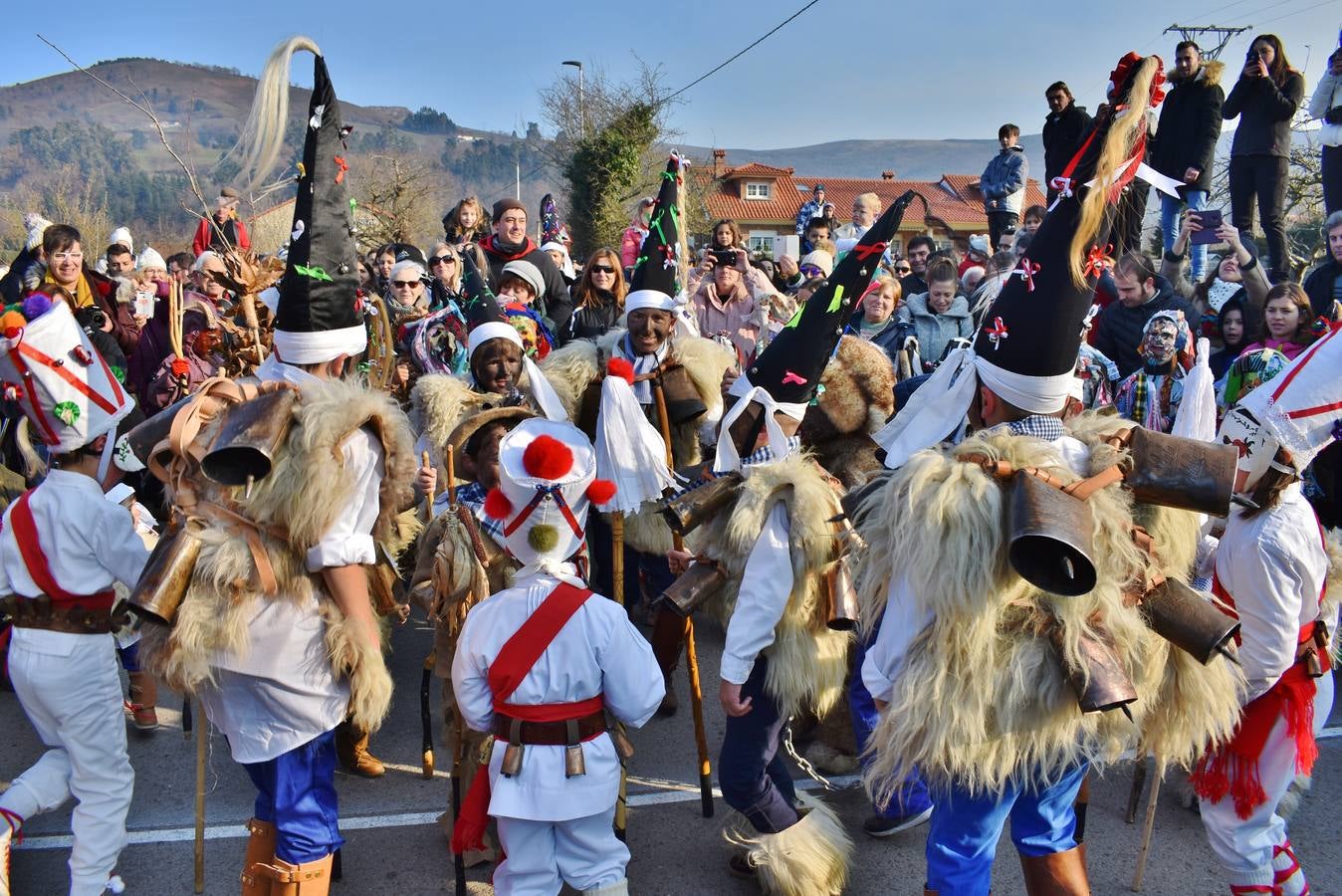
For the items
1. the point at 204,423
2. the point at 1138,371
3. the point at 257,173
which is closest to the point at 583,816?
the point at 204,423

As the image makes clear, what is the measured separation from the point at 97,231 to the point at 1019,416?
18214 millimetres

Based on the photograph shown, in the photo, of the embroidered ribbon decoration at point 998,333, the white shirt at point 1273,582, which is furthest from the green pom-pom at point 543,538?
the white shirt at point 1273,582

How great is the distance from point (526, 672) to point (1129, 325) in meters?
5.75

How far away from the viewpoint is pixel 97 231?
53.4ft

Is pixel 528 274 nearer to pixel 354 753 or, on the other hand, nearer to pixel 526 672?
pixel 354 753

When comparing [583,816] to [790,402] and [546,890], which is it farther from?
[790,402]

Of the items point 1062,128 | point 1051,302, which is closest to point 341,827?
point 1051,302

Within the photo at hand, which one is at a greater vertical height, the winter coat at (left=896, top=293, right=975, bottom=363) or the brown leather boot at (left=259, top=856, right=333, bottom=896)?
the winter coat at (left=896, top=293, right=975, bottom=363)

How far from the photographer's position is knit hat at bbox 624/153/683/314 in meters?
5.07

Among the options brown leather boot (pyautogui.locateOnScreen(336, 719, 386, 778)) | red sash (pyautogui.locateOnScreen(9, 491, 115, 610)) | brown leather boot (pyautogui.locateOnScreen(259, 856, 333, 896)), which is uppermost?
red sash (pyautogui.locateOnScreen(9, 491, 115, 610))

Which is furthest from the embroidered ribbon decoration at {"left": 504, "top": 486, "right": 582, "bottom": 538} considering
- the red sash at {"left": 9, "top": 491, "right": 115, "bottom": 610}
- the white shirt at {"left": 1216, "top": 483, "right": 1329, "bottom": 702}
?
the white shirt at {"left": 1216, "top": 483, "right": 1329, "bottom": 702}

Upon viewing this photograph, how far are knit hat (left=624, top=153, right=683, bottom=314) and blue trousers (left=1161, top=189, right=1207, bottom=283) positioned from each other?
5772 mm

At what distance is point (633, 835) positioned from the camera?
12.8 ft

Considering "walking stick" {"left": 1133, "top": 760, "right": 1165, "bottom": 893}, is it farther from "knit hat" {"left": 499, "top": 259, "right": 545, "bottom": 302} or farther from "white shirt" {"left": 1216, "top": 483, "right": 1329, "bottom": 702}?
"knit hat" {"left": 499, "top": 259, "right": 545, "bottom": 302}
